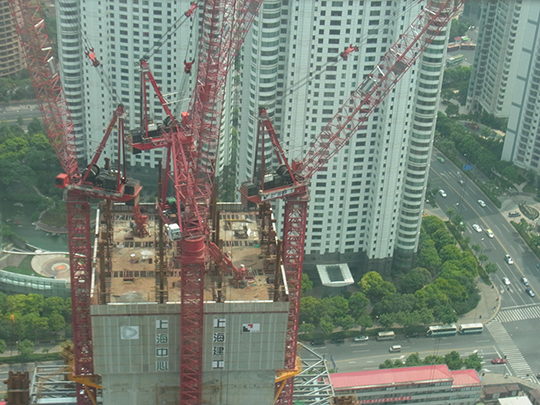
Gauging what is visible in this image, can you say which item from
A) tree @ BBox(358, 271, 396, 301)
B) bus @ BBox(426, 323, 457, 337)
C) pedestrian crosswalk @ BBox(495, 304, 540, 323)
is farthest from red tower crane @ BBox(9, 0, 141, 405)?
pedestrian crosswalk @ BBox(495, 304, 540, 323)

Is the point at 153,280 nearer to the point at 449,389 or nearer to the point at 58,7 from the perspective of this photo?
the point at 449,389

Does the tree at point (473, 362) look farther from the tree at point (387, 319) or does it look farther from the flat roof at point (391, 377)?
the tree at point (387, 319)

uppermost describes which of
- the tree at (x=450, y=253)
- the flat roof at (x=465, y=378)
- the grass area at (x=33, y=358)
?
the tree at (x=450, y=253)

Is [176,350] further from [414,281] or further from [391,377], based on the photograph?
[414,281]

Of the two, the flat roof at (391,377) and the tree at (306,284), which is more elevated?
the tree at (306,284)

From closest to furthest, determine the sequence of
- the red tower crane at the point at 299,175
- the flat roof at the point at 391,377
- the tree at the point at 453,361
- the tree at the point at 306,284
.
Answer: the red tower crane at the point at 299,175, the flat roof at the point at 391,377, the tree at the point at 453,361, the tree at the point at 306,284

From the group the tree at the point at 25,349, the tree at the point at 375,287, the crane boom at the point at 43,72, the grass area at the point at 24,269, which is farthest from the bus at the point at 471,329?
the crane boom at the point at 43,72

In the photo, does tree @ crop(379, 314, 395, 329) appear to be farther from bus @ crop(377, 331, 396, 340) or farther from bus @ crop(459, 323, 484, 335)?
bus @ crop(459, 323, 484, 335)

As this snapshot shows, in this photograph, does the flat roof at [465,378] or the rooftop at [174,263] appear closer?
the rooftop at [174,263]

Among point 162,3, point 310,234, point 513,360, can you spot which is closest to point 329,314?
point 310,234

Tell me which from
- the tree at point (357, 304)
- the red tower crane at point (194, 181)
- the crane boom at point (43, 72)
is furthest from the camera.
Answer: the tree at point (357, 304)
